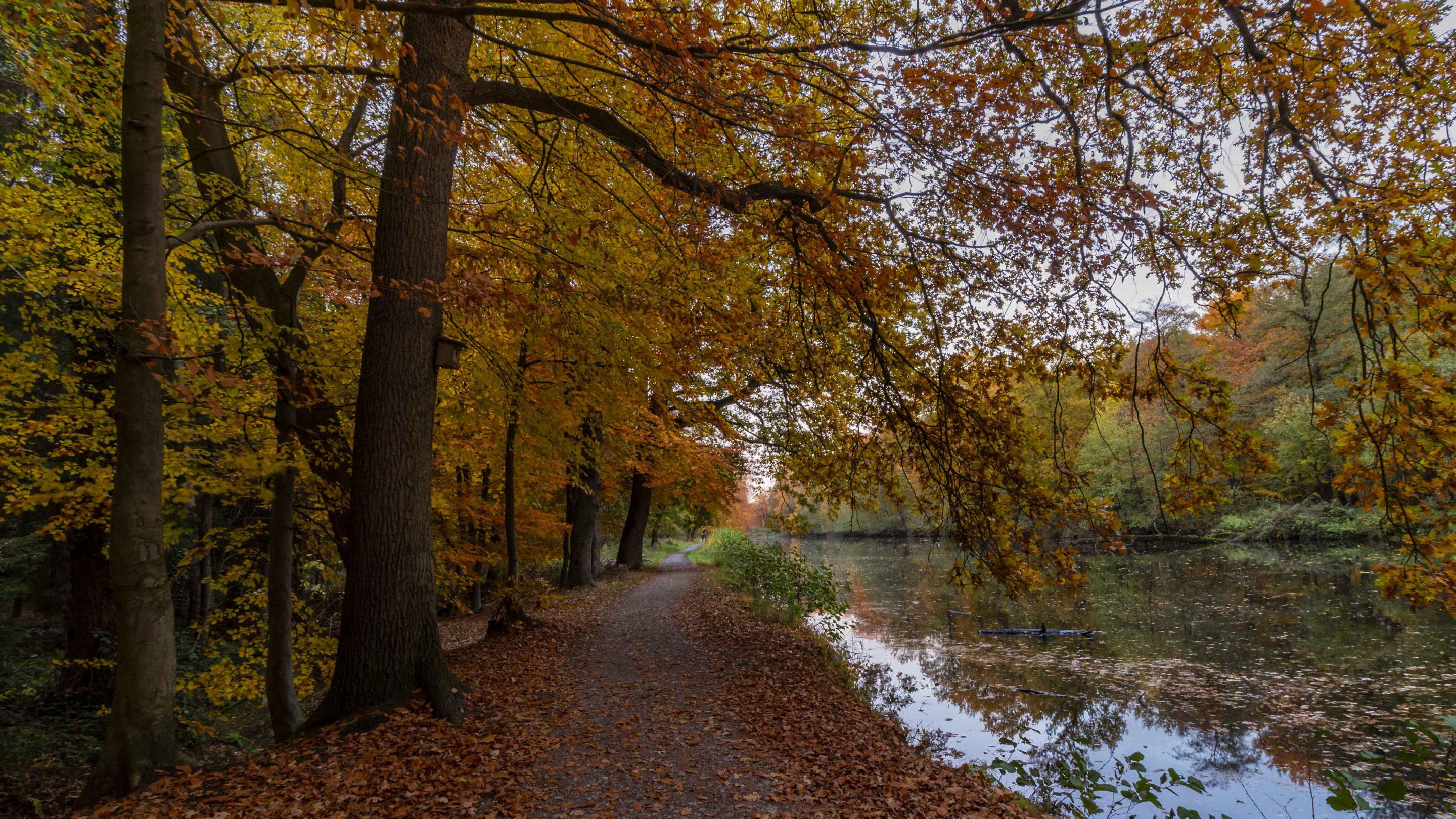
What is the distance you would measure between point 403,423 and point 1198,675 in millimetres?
11949

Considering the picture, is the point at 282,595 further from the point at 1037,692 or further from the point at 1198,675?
the point at 1198,675

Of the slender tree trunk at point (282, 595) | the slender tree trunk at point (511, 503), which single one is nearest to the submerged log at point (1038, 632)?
the slender tree trunk at point (511, 503)

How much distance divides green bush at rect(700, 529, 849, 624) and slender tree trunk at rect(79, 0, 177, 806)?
9.71 metres

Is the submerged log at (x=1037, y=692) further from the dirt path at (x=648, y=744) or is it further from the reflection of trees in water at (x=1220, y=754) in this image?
the dirt path at (x=648, y=744)

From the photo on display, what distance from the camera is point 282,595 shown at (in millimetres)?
6855

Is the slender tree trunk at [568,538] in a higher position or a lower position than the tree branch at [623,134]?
lower

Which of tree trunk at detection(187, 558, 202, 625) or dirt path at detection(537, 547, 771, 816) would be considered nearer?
dirt path at detection(537, 547, 771, 816)

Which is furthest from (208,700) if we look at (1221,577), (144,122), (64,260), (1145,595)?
(1221,577)

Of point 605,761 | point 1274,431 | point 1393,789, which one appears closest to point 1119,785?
point 1393,789

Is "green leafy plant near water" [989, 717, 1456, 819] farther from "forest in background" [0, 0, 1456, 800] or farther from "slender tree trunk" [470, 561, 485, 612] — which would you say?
"slender tree trunk" [470, 561, 485, 612]

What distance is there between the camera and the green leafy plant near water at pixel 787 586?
1277cm

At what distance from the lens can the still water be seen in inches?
295

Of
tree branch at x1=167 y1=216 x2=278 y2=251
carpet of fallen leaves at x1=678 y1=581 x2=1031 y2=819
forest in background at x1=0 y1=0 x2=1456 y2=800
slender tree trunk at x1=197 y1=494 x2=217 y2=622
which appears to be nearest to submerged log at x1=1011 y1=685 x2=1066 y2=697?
carpet of fallen leaves at x1=678 y1=581 x2=1031 y2=819

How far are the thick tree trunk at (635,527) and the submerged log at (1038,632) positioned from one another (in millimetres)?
11681
